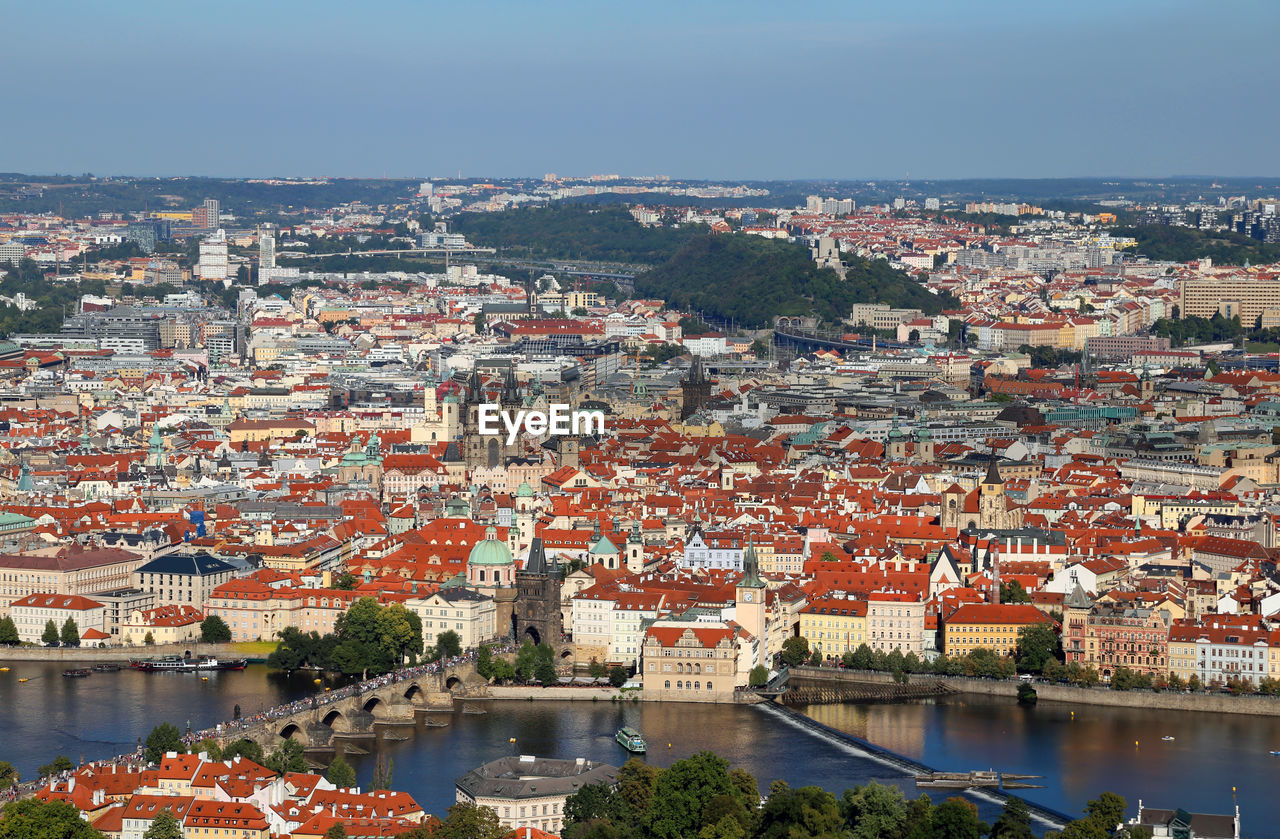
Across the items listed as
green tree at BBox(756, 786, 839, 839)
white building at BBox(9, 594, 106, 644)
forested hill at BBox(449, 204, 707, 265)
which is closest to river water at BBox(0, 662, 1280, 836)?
white building at BBox(9, 594, 106, 644)

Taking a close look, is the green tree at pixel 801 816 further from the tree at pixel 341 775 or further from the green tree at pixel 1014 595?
the green tree at pixel 1014 595

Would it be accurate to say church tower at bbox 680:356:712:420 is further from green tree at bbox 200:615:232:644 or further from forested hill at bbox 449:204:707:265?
forested hill at bbox 449:204:707:265

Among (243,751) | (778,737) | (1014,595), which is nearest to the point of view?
(243,751)

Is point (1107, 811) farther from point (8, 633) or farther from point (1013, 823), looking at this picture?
point (8, 633)

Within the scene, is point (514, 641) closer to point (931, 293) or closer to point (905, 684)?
point (905, 684)

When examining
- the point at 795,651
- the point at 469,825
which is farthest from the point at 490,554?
the point at 469,825

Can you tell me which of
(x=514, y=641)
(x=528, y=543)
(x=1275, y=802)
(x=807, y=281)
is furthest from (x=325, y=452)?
(x=807, y=281)

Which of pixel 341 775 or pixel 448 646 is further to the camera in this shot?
pixel 448 646
